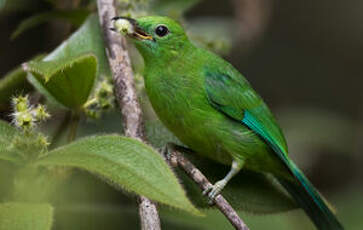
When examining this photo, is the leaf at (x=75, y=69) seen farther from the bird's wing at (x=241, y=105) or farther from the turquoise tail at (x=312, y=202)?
the turquoise tail at (x=312, y=202)

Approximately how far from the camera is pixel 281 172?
3.07 metres

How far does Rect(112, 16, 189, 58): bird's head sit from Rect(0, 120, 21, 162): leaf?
34.7 inches

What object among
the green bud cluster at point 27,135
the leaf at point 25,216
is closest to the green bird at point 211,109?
the green bud cluster at point 27,135

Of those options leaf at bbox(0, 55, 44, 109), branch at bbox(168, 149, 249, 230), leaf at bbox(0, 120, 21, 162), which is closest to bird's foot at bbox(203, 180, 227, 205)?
branch at bbox(168, 149, 249, 230)

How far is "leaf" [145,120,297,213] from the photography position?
250cm

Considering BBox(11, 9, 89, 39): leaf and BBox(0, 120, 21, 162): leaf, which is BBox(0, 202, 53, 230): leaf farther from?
BBox(11, 9, 89, 39): leaf

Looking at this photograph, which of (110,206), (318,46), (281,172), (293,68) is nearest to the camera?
(110,206)

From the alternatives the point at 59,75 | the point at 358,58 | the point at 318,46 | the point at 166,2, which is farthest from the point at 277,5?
the point at 59,75

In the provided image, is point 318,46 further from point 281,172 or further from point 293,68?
point 281,172

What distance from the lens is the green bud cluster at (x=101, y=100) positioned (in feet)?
8.46

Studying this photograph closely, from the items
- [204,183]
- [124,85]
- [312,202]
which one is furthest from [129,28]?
[312,202]

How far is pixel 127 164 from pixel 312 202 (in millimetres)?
1517

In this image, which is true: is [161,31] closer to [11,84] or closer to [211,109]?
[211,109]

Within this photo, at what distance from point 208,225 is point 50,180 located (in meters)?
0.90
